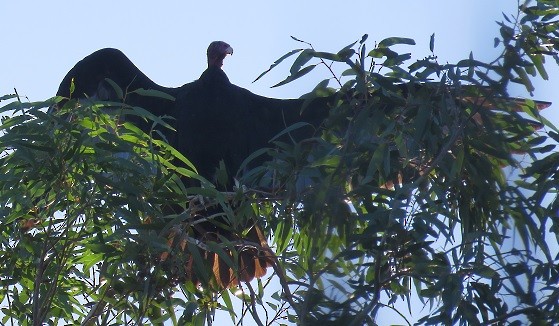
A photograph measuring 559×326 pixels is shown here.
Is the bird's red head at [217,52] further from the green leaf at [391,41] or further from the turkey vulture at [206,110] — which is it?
the green leaf at [391,41]

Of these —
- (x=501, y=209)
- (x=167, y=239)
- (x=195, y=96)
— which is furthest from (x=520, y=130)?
(x=195, y=96)

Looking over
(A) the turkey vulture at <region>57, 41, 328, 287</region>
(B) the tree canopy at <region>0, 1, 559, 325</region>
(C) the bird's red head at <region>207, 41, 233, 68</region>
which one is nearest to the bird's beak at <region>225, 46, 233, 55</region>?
(C) the bird's red head at <region>207, 41, 233, 68</region>

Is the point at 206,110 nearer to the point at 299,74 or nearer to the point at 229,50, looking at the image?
the point at 229,50

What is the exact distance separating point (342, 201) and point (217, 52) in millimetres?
2789

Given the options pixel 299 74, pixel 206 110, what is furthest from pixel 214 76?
pixel 299 74

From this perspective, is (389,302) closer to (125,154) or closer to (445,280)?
(445,280)

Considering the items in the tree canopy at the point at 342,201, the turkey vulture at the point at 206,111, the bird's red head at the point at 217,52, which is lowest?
the tree canopy at the point at 342,201

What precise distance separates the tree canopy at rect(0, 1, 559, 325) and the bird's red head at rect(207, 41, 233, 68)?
1976 mm

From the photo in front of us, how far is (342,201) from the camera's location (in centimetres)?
244

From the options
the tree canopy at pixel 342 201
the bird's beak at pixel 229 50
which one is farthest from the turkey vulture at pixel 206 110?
the tree canopy at pixel 342 201

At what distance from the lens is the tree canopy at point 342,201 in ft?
7.41

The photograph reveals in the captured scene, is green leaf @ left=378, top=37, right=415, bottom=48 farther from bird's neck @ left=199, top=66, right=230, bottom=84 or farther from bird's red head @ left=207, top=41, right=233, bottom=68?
bird's red head @ left=207, top=41, right=233, bottom=68

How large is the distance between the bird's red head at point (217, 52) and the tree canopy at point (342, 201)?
6.48ft

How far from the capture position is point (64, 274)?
10.1 ft
